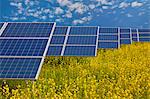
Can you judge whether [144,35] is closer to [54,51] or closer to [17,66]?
[54,51]

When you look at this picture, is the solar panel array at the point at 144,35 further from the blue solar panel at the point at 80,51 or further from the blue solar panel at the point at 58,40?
the blue solar panel at the point at 80,51

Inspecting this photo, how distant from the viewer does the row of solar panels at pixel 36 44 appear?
13347 millimetres

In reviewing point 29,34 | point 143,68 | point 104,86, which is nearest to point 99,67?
point 143,68

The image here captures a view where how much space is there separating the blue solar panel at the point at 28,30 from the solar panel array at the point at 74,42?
1.25 meters

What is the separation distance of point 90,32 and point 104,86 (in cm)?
868

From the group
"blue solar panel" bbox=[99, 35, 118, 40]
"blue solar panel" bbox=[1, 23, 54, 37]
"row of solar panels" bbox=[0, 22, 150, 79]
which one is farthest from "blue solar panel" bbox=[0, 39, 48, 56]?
"blue solar panel" bbox=[99, 35, 118, 40]

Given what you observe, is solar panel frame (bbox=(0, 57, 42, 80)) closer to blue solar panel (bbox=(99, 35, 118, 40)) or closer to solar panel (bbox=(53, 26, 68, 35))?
solar panel (bbox=(53, 26, 68, 35))

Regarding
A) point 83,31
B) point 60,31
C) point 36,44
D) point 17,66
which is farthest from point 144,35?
point 17,66

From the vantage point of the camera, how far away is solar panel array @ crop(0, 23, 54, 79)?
1308cm

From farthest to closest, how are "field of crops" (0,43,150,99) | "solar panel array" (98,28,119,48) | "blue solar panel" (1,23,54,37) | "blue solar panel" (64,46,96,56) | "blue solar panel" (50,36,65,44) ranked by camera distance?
"solar panel array" (98,28,119,48) → "blue solar panel" (50,36,65,44) → "blue solar panel" (64,46,96,56) → "blue solar panel" (1,23,54,37) → "field of crops" (0,43,150,99)

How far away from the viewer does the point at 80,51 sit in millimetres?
18234

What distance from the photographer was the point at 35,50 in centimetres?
1485

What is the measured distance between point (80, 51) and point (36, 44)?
3094 mm

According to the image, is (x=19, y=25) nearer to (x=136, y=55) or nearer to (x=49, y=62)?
(x=49, y=62)
